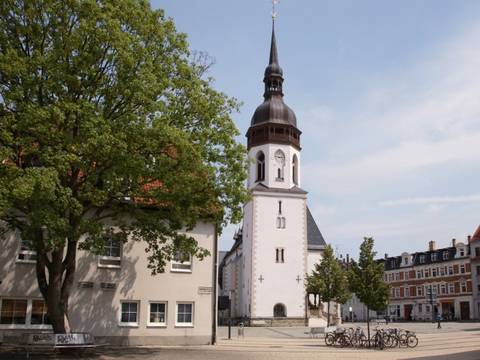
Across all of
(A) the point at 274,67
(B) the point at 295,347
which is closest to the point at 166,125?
(B) the point at 295,347

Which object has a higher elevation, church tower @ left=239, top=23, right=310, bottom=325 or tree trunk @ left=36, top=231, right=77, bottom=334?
church tower @ left=239, top=23, right=310, bottom=325

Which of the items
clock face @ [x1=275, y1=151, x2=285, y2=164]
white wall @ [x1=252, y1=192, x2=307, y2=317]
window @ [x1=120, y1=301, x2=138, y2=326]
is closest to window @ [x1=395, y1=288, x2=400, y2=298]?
white wall @ [x1=252, y1=192, x2=307, y2=317]

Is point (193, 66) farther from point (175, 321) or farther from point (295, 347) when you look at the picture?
point (295, 347)

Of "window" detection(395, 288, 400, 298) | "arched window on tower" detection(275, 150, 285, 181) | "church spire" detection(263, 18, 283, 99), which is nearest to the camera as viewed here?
"arched window on tower" detection(275, 150, 285, 181)

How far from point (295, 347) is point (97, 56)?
1575 centimetres

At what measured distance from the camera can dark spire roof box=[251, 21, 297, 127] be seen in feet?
192

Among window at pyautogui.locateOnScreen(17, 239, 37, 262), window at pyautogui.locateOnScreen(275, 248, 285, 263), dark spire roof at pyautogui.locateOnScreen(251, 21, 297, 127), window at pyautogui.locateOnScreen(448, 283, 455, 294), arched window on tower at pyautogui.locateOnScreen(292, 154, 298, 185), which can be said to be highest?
dark spire roof at pyautogui.locateOnScreen(251, 21, 297, 127)

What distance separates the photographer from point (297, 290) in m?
54.2

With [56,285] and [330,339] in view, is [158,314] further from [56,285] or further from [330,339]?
[330,339]

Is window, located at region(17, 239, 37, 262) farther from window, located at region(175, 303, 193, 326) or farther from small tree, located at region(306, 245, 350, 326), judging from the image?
small tree, located at region(306, 245, 350, 326)

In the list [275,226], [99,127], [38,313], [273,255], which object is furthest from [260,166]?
[99,127]

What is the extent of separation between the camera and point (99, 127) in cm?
1666

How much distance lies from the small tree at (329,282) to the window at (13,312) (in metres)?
31.6

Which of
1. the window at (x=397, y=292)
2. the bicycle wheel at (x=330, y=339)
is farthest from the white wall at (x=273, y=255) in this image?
the window at (x=397, y=292)
